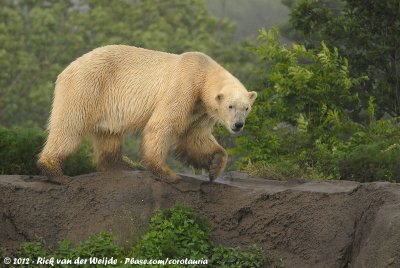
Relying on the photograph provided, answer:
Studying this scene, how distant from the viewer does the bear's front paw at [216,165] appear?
32.4 ft

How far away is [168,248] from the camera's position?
8.80 metres

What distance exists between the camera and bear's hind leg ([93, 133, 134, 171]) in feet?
33.8

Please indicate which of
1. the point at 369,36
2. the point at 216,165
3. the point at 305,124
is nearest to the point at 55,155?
the point at 216,165

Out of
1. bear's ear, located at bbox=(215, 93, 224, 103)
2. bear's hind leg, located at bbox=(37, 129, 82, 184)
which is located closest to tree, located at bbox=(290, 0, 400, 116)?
bear's ear, located at bbox=(215, 93, 224, 103)

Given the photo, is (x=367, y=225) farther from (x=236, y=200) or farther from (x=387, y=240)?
(x=236, y=200)

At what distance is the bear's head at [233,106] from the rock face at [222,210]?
2.50 ft

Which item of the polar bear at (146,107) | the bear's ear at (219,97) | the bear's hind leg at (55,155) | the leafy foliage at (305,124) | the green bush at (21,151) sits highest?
the bear's ear at (219,97)

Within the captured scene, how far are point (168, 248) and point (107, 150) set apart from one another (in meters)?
1.98

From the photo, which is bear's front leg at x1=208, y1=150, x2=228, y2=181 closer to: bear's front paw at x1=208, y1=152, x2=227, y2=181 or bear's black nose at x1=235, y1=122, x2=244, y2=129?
bear's front paw at x1=208, y1=152, x2=227, y2=181

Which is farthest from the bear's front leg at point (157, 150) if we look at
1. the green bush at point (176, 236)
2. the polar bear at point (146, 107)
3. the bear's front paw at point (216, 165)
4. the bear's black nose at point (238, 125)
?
the bear's black nose at point (238, 125)

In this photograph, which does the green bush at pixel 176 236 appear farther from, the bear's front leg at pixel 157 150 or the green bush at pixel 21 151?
the green bush at pixel 21 151

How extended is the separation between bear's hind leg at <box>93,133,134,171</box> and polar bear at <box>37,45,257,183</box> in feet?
0.04

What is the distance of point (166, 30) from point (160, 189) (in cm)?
3547

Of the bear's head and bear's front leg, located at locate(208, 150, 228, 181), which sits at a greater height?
the bear's head
